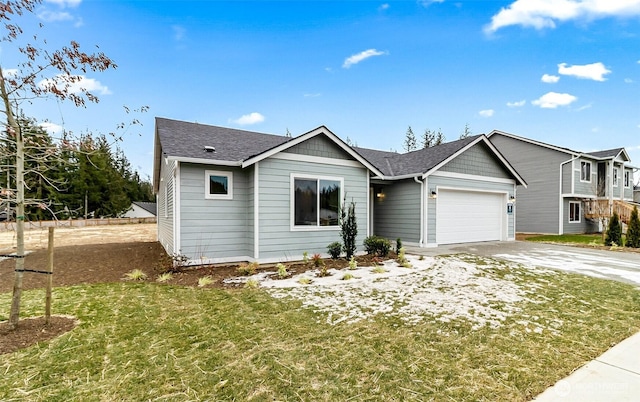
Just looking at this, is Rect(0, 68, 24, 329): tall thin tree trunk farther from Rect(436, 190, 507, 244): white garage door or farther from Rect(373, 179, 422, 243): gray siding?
Rect(436, 190, 507, 244): white garage door

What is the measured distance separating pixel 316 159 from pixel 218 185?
9.51 feet

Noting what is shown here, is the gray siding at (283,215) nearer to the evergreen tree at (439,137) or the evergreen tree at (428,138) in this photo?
the evergreen tree at (428,138)

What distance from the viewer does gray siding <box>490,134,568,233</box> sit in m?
18.0

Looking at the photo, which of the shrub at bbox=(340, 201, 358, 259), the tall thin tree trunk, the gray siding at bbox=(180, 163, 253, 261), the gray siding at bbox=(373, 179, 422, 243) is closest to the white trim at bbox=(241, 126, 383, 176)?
the gray siding at bbox=(180, 163, 253, 261)

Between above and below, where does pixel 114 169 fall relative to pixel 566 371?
above

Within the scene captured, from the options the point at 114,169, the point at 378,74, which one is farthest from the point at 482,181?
the point at 114,169

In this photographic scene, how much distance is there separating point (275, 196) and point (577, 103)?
20.5 meters

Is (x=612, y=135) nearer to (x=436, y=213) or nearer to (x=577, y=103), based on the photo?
(x=577, y=103)

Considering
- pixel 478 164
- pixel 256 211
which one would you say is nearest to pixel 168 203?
pixel 256 211

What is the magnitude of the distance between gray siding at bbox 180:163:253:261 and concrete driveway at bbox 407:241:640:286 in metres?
5.68

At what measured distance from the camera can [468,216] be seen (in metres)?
12.8

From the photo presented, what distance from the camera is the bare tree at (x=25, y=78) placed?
3.49 metres

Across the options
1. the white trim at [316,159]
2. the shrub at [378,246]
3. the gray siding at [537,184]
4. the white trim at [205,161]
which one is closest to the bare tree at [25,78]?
the white trim at [205,161]

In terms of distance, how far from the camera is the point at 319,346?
11.0ft
